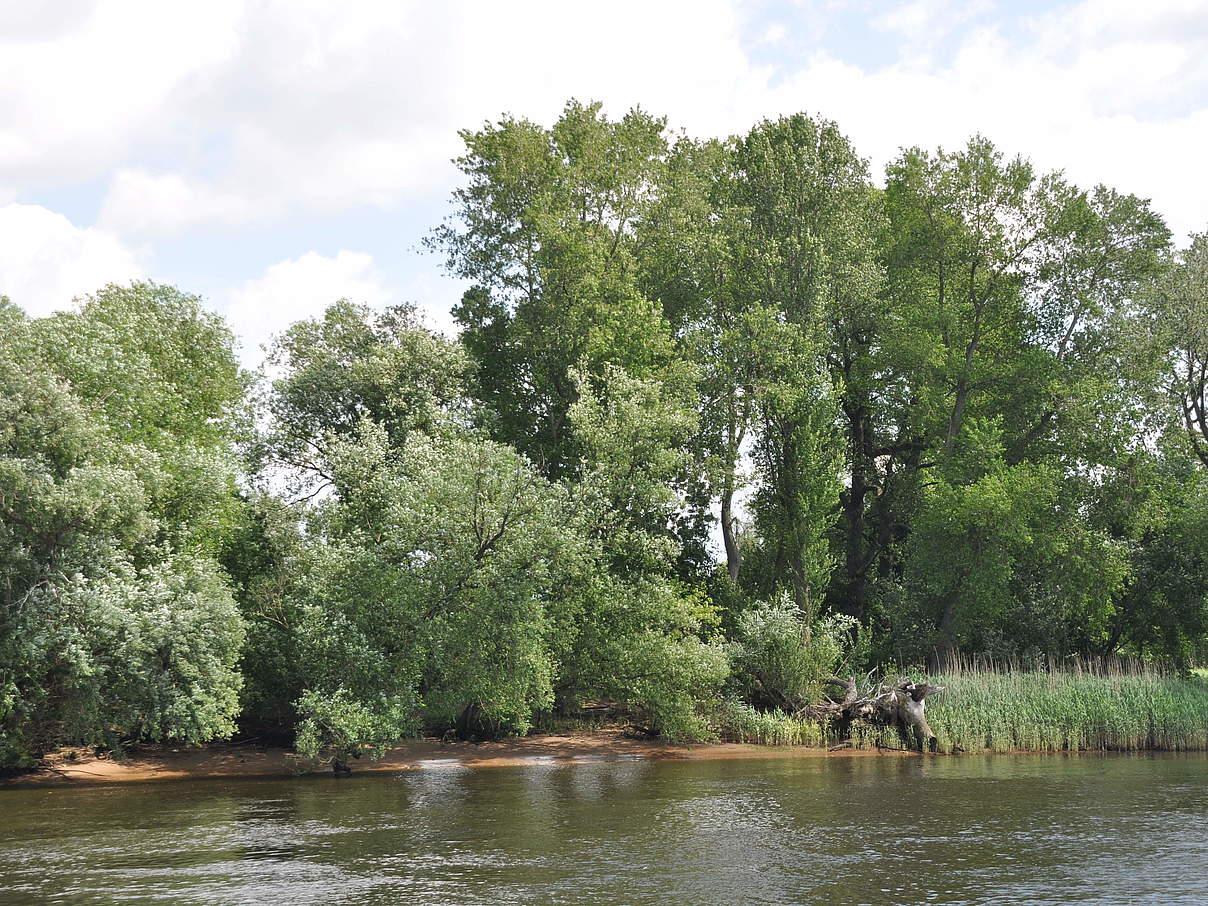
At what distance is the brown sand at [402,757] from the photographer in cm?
3359

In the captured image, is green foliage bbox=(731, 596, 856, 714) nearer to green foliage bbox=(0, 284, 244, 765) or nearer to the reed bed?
the reed bed

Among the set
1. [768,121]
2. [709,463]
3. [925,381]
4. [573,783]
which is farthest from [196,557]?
[925,381]

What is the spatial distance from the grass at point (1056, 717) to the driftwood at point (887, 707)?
456 millimetres

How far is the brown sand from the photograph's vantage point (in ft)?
110

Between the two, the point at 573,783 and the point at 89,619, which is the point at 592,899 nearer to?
the point at 573,783

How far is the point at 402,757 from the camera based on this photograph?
3644 cm

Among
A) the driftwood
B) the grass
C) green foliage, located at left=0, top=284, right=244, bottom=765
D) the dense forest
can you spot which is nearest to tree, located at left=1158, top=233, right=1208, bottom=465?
the dense forest

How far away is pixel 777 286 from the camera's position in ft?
152

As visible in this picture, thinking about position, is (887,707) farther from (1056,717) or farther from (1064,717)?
(1064,717)

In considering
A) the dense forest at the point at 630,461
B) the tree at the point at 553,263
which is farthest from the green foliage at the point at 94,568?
the tree at the point at 553,263

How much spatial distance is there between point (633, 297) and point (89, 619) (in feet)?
85.3

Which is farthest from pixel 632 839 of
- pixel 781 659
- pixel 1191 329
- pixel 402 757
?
pixel 1191 329

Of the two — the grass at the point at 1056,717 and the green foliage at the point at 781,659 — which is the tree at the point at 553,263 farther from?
the grass at the point at 1056,717

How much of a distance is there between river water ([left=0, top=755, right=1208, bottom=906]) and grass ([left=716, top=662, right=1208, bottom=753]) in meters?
5.07
